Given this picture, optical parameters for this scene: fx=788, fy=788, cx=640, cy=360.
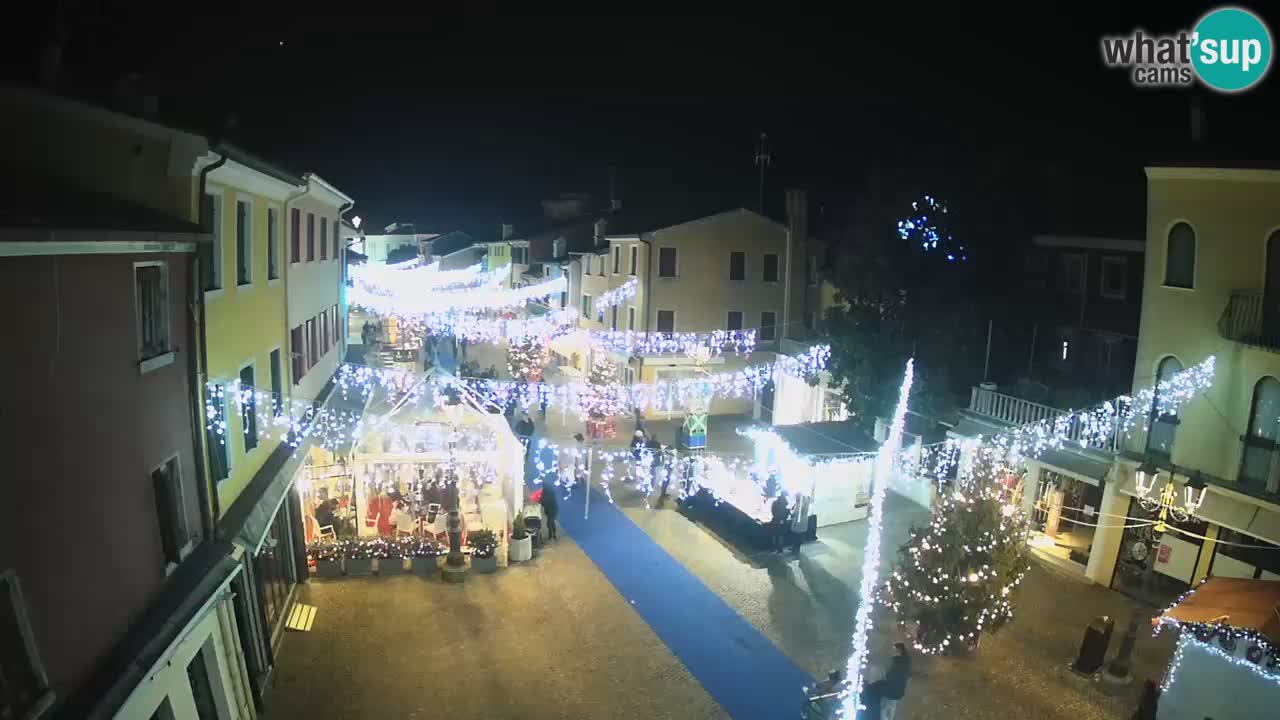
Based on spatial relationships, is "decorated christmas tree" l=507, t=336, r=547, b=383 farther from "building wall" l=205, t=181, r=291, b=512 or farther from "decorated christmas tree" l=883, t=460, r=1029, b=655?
"decorated christmas tree" l=883, t=460, r=1029, b=655

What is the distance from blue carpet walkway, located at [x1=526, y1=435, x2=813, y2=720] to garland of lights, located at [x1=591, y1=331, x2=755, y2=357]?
10562 mm

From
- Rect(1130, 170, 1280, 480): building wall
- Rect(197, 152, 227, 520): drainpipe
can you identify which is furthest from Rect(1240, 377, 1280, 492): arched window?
Rect(197, 152, 227, 520): drainpipe

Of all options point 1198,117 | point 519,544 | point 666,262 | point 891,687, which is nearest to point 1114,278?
point 1198,117

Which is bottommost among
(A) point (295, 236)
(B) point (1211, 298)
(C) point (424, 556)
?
(C) point (424, 556)

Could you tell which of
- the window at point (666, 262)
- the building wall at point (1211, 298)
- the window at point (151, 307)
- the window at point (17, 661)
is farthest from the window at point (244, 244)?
the window at point (666, 262)

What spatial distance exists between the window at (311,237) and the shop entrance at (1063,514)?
54.5 feet

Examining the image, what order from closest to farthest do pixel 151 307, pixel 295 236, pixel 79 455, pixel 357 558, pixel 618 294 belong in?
pixel 79 455
pixel 151 307
pixel 357 558
pixel 295 236
pixel 618 294

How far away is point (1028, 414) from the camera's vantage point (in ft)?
54.3

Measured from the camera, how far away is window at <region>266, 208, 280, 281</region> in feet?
42.9

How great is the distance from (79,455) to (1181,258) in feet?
54.9

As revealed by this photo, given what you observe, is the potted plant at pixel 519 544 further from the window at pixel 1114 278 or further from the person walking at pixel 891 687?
the window at pixel 1114 278

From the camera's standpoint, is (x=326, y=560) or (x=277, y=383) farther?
(x=326, y=560)

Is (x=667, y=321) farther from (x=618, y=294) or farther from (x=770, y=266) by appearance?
(x=770, y=266)

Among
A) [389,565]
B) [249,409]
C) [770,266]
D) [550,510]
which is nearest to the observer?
[249,409]
